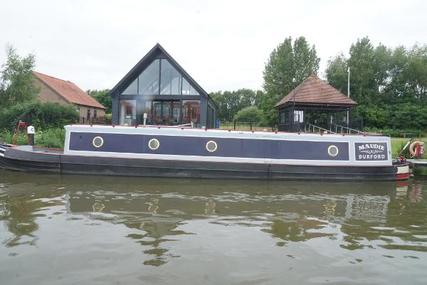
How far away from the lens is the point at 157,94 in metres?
21.7

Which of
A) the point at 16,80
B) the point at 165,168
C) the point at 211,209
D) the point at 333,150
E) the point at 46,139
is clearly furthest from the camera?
the point at 16,80

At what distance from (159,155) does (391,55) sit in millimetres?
43488

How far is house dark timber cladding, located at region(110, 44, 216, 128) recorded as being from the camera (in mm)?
21578

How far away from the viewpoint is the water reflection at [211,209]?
7734mm

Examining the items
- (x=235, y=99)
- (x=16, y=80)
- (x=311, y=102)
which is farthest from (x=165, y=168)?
(x=235, y=99)

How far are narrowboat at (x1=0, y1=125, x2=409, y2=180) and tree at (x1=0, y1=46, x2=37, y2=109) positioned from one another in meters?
17.4

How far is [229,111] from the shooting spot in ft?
302

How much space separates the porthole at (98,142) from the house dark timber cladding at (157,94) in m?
5.53

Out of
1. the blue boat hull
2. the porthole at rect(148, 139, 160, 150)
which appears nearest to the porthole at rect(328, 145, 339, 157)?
the blue boat hull

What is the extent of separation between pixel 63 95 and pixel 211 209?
107 feet

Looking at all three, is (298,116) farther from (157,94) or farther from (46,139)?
(46,139)

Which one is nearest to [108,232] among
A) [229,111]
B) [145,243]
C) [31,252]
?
[145,243]

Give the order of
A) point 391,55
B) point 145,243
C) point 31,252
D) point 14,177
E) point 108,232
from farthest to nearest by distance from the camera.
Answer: point 391,55 → point 14,177 → point 108,232 → point 145,243 → point 31,252

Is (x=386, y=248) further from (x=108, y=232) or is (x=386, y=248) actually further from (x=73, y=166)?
(x=73, y=166)
